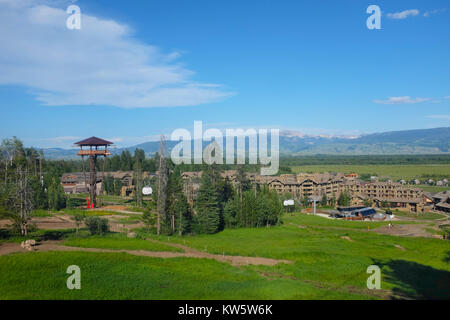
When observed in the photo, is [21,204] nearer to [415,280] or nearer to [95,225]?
[95,225]

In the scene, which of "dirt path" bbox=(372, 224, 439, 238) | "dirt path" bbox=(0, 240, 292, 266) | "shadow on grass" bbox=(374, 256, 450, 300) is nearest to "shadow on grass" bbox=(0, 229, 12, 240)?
"dirt path" bbox=(0, 240, 292, 266)

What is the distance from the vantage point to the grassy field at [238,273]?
2269 centimetres

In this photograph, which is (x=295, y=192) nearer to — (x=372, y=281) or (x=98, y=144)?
A: (x=98, y=144)

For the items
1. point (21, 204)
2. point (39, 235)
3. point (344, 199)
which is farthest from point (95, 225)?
point (344, 199)

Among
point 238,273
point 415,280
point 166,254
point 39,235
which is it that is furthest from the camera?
point 39,235

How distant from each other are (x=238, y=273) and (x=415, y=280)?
1509cm

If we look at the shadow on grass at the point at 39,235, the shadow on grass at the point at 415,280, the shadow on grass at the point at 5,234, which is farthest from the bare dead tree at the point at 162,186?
the shadow on grass at the point at 415,280

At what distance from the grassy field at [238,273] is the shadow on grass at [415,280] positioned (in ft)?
0.21

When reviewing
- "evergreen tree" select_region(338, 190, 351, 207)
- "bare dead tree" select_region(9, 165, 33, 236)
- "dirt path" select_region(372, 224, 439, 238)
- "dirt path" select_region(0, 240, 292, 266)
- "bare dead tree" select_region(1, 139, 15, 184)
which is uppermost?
"bare dead tree" select_region(1, 139, 15, 184)

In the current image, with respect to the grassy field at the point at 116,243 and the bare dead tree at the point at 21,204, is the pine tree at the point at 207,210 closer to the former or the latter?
the grassy field at the point at 116,243

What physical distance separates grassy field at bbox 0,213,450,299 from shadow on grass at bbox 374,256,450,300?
6 centimetres

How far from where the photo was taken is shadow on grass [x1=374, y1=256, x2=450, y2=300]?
24.6 m

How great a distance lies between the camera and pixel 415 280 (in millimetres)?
28062

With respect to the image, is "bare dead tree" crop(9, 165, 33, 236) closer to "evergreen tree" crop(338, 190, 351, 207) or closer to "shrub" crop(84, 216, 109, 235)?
"shrub" crop(84, 216, 109, 235)
